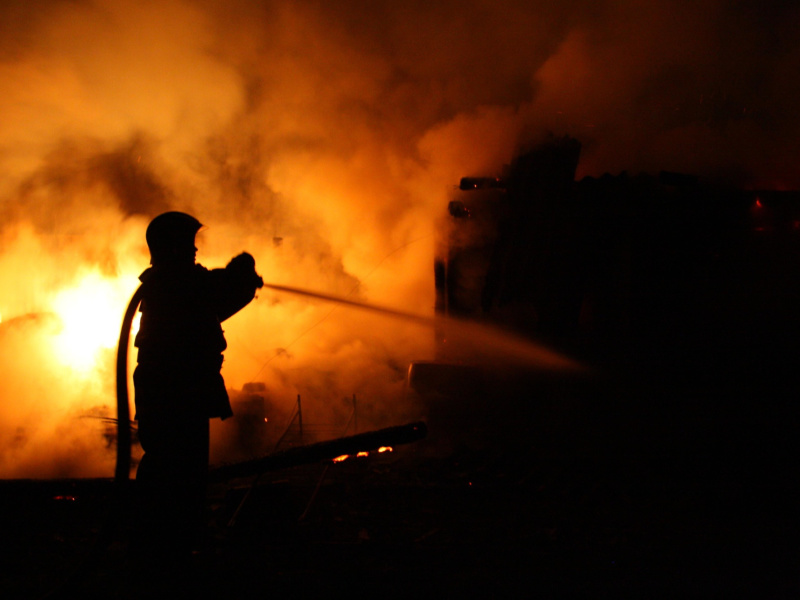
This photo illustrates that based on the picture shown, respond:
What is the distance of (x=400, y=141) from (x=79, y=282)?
6498 mm

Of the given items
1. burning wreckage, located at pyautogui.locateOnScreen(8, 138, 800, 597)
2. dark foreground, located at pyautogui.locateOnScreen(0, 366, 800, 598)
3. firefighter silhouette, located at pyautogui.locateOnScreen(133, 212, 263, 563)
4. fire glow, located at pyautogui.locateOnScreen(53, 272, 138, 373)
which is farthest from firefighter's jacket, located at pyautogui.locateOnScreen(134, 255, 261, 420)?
fire glow, located at pyautogui.locateOnScreen(53, 272, 138, 373)

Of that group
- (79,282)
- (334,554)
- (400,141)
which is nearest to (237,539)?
(334,554)

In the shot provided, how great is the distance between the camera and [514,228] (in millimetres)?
6285

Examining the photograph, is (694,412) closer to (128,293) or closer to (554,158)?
(554,158)

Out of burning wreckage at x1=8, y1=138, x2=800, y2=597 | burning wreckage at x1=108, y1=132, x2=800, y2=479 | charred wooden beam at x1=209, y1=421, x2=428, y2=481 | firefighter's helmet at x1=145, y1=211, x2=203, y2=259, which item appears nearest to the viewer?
firefighter's helmet at x1=145, y1=211, x2=203, y2=259

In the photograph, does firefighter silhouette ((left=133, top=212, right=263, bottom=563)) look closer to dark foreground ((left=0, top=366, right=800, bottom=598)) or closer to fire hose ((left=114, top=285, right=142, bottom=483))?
fire hose ((left=114, top=285, right=142, bottom=483))

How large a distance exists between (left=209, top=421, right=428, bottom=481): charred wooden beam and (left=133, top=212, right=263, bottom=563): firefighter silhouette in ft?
2.77

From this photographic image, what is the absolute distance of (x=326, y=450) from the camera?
367 centimetres

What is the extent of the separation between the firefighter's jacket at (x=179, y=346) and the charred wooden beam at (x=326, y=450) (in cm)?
85

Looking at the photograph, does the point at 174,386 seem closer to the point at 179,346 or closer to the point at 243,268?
the point at 179,346

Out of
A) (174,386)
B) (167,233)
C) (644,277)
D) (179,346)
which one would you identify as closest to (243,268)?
(167,233)

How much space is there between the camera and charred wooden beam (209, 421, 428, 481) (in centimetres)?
365

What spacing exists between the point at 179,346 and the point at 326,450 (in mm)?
1299

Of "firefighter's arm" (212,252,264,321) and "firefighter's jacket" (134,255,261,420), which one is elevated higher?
"firefighter's arm" (212,252,264,321)
